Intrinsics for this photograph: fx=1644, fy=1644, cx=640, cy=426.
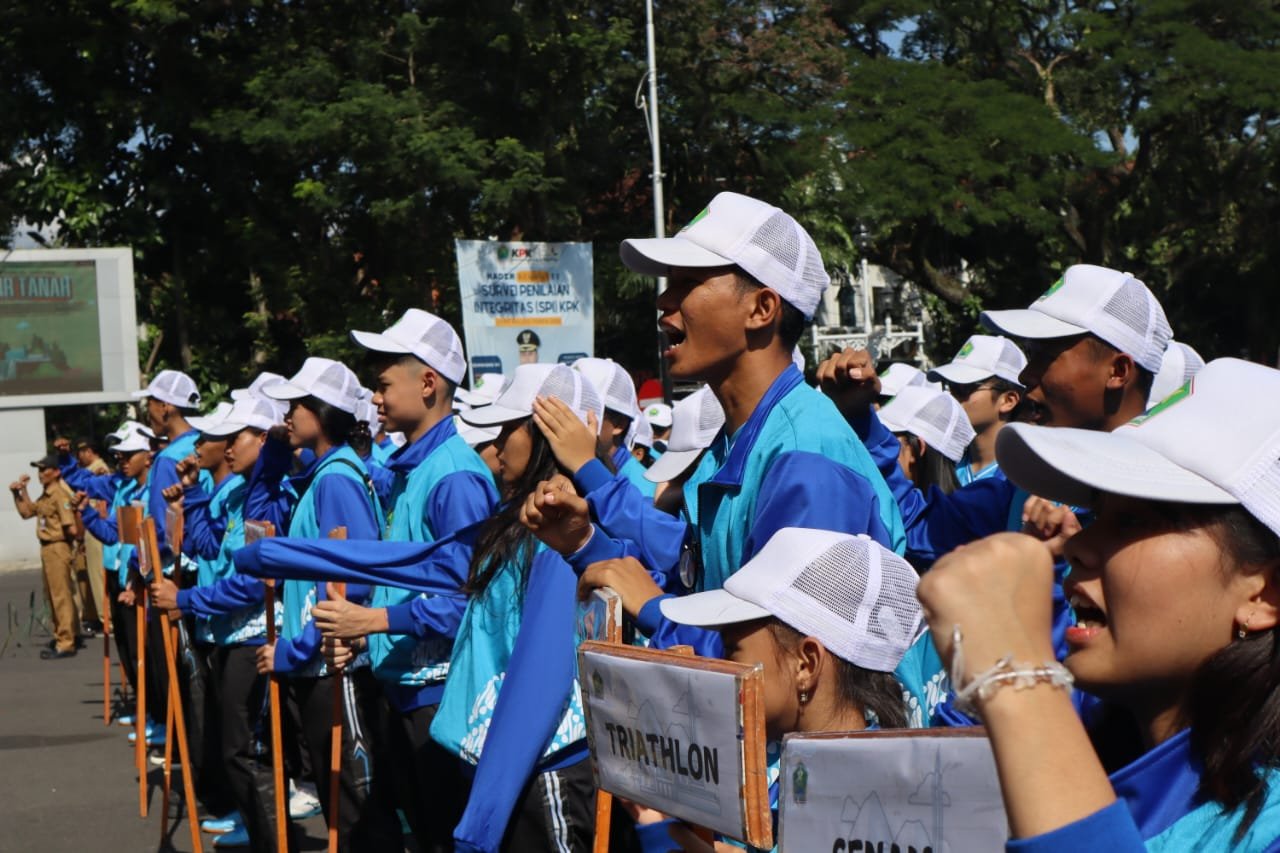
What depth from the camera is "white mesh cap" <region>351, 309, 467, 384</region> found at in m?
5.95

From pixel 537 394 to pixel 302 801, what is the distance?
4.99 metres

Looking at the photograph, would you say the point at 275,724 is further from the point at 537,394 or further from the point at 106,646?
the point at 106,646

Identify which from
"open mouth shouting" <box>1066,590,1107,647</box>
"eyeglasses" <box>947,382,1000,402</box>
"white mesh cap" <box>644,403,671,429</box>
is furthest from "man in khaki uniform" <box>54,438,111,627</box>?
"open mouth shouting" <box>1066,590,1107,647</box>

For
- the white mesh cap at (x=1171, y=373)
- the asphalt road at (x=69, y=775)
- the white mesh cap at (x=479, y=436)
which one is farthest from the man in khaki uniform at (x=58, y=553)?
the white mesh cap at (x=1171, y=373)

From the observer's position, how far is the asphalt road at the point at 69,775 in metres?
8.33

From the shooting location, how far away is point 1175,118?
25.3 m

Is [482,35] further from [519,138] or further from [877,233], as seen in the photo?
[877,233]

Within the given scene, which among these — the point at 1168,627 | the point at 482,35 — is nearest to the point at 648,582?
→ the point at 1168,627

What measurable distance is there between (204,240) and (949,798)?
2598cm

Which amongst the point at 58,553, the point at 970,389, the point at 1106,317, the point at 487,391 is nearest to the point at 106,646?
the point at 58,553

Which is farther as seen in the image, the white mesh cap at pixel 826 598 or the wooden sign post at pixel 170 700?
the wooden sign post at pixel 170 700

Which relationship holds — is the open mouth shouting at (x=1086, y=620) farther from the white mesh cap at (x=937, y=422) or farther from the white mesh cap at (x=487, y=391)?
the white mesh cap at (x=487, y=391)

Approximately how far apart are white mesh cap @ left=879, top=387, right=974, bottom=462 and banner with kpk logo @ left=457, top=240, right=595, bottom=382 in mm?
12887

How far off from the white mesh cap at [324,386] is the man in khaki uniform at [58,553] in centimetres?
980
